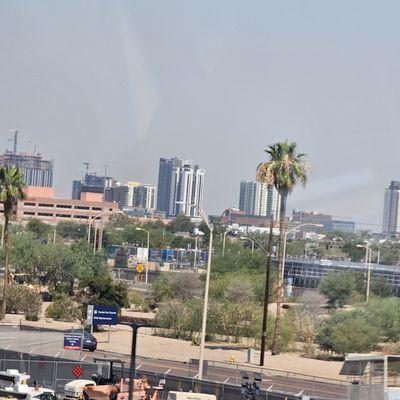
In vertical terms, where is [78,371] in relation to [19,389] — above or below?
above

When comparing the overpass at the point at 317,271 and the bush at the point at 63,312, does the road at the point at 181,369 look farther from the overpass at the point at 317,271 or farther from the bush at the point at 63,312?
the overpass at the point at 317,271

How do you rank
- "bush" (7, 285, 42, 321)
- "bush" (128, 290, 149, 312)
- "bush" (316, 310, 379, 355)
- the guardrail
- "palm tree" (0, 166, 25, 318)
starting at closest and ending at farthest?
1. the guardrail
2. "bush" (316, 310, 379, 355)
3. "palm tree" (0, 166, 25, 318)
4. "bush" (7, 285, 42, 321)
5. "bush" (128, 290, 149, 312)

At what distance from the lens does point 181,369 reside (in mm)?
50500

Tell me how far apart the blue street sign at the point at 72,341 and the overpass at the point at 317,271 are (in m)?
75.8

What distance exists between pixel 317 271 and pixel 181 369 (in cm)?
8902

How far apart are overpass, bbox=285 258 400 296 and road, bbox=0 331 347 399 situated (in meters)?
77.8

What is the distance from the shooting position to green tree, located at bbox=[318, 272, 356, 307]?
11025 cm

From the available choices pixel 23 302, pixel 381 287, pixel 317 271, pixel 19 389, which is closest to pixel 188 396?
pixel 19 389

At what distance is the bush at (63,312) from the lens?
81.5 meters

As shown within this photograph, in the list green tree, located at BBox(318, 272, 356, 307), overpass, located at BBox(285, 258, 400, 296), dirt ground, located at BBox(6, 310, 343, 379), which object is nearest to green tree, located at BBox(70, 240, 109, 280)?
green tree, located at BBox(318, 272, 356, 307)

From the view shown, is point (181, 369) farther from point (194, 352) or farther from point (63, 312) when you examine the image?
point (63, 312)

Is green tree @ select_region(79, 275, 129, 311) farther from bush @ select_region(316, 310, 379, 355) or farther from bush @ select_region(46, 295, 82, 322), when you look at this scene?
bush @ select_region(316, 310, 379, 355)

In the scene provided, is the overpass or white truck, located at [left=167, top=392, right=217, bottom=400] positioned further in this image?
the overpass

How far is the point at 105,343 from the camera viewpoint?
69250 millimetres
